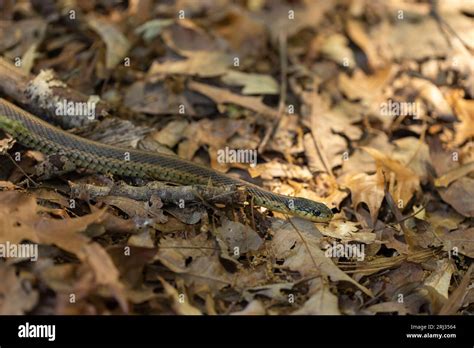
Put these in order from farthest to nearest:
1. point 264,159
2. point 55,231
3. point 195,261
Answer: point 264,159 < point 195,261 < point 55,231

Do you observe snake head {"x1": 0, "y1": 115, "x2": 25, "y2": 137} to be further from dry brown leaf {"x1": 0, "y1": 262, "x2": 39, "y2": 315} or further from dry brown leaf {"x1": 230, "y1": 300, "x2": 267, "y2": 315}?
dry brown leaf {"x1": 230, "y1": 300, "x2": 267, "y2": 315}

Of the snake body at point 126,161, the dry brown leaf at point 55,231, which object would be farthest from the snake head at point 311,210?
the dry brown leaf at point 55,231

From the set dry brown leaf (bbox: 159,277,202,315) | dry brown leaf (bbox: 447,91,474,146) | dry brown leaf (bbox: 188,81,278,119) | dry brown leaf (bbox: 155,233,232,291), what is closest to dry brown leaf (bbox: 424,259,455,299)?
dry brown leaf (bbox: 155,233,232,291)

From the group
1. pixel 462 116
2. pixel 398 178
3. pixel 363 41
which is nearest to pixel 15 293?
pixel 398 178

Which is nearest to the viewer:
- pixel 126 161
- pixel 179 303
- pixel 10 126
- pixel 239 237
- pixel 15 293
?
pixel 15 293

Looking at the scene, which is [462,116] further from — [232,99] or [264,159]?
[232,99]

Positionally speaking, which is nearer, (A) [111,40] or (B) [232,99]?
(B) [232,99]

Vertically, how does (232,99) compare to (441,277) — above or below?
above

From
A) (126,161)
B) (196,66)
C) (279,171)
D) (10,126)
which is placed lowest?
(279,171)

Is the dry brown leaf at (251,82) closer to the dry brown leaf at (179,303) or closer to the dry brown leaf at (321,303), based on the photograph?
the dry brown leaf at (321,303)
